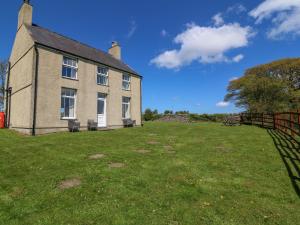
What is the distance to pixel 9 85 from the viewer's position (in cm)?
2072

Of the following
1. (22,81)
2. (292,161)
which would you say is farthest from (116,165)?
(22,81)

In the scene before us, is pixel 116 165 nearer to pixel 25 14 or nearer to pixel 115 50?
pixel 25 14

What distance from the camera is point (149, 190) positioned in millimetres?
5285

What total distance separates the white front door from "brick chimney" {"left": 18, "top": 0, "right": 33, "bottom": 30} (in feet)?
27.2

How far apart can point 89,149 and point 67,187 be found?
4.36 meters

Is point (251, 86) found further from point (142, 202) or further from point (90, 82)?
point (142, 202)

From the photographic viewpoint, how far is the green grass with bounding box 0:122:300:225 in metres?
4.11

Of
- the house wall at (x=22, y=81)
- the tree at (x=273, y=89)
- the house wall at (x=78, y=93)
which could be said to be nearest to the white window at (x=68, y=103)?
the house wall at (x=78, y=93)

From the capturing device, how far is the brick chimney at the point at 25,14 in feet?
57.7

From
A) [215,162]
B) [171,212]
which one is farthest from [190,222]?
[215,162]

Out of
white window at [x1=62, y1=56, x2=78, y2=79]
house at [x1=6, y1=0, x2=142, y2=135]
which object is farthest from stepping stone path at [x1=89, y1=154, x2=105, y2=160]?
white window at [x1=62, y1=56, x2=78, y2=79]

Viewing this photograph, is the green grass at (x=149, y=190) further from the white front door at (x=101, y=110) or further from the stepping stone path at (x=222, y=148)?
the white front door at (x=101, y=110)

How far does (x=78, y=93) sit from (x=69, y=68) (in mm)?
2080

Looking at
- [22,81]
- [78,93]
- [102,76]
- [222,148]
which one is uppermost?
[102,76]
